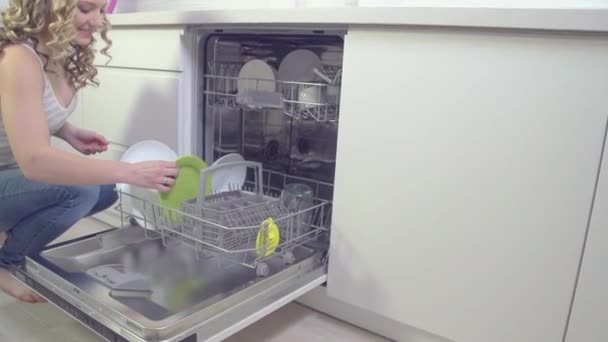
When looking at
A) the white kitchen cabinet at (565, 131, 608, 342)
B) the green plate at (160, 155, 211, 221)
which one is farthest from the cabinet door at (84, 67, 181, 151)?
the white kitchen cabinet at (565, 131, 608, 342)

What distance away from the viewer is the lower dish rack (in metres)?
0.98

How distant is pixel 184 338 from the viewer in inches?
32.2

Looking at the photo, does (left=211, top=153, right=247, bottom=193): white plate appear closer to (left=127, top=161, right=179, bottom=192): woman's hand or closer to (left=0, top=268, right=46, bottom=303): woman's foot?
(left=127, top=161, right=179, bottom=192): woman's hand

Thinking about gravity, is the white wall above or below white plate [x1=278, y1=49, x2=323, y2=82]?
above

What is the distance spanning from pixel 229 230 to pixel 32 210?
2.02 feet

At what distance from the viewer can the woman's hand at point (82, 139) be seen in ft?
4.52

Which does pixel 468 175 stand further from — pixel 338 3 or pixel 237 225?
pixel 338 3

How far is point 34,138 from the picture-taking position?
3.16 feet

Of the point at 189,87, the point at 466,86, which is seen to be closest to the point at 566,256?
the point at 466,86

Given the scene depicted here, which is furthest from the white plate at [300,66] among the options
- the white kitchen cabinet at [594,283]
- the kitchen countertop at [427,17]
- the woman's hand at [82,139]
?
the white kitchen cabinet at [594,283]

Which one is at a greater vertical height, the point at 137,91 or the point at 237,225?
the point at 137,91

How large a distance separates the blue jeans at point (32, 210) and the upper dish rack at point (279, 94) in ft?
1.53

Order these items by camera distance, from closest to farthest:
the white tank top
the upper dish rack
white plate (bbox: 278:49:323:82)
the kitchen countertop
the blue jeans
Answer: the kitchen countertop → the white tank top → the blue jeans → the upper dish rack → white plate (bbox: 278:49:323:82)

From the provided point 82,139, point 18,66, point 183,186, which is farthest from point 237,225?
point 82,139
